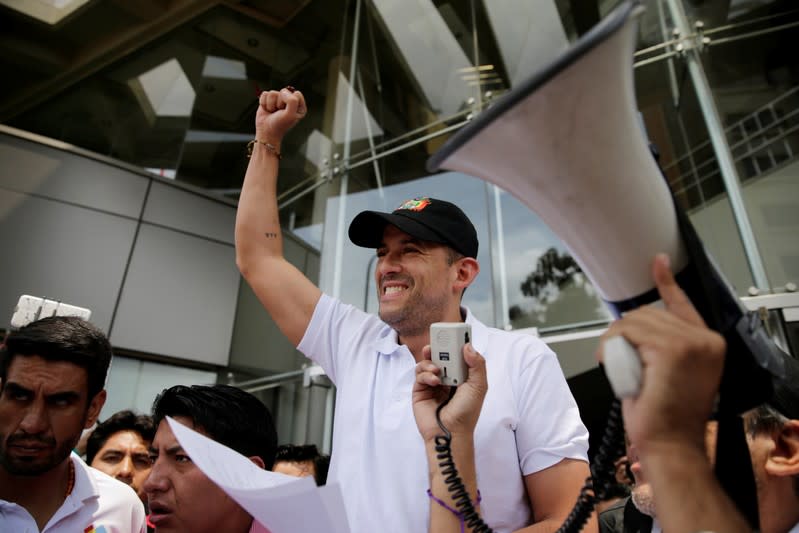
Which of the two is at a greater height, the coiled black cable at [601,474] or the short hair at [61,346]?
the short hair at [61,346]

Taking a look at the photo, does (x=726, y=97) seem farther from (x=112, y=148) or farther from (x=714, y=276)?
(x=112, y=148)

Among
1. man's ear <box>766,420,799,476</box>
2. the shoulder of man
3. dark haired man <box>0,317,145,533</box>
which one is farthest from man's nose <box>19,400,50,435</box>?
the shoulder of man

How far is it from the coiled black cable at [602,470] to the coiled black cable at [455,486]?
25 cm

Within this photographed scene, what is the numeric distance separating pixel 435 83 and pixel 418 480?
6089mm

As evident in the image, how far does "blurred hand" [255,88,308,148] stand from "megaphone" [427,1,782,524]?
3.58 feet

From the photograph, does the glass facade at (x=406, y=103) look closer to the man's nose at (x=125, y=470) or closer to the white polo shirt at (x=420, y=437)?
the white polo shirt at (x=420, y=437)

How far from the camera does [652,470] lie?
24.1 inches

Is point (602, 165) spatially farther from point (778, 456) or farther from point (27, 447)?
point (27, 447)

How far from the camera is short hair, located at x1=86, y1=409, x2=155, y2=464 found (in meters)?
3.42

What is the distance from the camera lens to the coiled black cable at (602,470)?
749mm

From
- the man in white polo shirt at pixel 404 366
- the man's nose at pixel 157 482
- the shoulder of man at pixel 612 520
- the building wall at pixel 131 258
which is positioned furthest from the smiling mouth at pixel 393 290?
the building wall at pixel 131 258

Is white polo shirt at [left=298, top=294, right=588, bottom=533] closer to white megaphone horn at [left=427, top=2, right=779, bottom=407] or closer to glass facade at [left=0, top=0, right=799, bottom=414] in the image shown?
white megaphone horn at [left=427, top=2, right=779, bottom=407]

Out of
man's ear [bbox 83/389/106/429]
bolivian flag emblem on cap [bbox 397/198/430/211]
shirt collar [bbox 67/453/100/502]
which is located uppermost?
bolivian flag emblem on cap [bbox 397/198/430/211]

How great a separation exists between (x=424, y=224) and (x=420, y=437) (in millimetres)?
612
